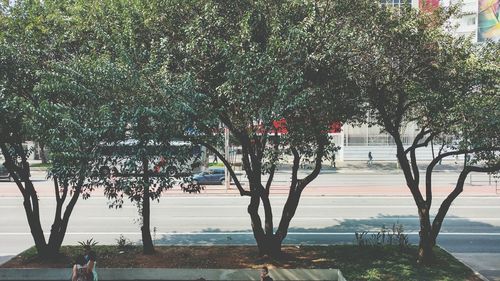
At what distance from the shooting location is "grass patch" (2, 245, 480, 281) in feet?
45.3

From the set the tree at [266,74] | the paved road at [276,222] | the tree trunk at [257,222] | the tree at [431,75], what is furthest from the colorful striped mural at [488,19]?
the tree at [266,74]

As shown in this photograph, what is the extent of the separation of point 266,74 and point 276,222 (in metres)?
11.7

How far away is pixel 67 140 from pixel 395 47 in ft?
28.6

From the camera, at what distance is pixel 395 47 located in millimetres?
13266

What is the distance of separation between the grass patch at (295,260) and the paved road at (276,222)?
1388 millimetres

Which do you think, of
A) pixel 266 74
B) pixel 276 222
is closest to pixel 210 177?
Answer: pixel 276 222

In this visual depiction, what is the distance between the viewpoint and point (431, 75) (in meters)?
13.4

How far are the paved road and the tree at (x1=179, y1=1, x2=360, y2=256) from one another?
6657mm

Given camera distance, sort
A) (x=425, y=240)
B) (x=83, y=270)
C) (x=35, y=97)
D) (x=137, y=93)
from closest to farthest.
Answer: (x=83, y=270), (x=137, y=93), (x=35, y=97), (x=425, y=240)

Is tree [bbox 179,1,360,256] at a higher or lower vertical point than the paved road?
higher

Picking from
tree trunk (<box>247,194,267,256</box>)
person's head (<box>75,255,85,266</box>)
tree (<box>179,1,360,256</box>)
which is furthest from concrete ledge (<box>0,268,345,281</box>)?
tree (<box>179,1,360,256</box>)

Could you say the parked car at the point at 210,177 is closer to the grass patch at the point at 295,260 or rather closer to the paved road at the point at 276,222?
the paved road at the point at 276,222

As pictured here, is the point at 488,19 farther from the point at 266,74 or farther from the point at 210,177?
the point at 266,74

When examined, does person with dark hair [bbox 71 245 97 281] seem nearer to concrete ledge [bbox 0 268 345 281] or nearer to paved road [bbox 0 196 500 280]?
concrete ledge [bbox 0 268 345 281]
